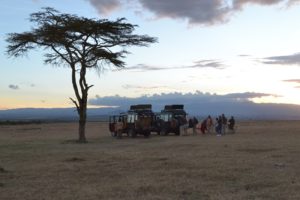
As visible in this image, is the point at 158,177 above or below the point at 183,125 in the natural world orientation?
below

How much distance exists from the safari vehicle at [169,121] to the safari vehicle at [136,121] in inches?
49.8

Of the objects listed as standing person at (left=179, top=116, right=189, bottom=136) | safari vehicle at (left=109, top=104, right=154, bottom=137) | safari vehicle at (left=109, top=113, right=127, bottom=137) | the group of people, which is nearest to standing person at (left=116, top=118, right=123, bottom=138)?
safari vehicle at (left=109, top=104, right=154, bottom=137)

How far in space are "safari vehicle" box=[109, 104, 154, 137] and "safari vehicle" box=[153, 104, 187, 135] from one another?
1265 mm

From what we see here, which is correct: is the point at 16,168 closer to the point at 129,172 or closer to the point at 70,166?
the point at 70,166

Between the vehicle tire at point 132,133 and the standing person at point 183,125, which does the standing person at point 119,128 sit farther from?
the standing person at point 183,125

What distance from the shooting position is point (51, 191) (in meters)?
14.3

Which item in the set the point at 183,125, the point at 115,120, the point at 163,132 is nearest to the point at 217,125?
the point at 183,125

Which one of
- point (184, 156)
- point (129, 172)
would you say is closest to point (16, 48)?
point (184, 156)

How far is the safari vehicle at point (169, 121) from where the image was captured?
1914 inches

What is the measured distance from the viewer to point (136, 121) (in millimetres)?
46438

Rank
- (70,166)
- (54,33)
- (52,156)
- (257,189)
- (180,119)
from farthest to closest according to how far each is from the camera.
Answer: (180,119) → (54,33) → (52,156) → (70,166) → (257,189)

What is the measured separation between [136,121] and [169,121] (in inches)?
150

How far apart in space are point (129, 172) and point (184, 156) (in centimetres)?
570

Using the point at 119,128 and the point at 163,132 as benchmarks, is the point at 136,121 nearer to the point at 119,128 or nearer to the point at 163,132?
the point at 119,128
